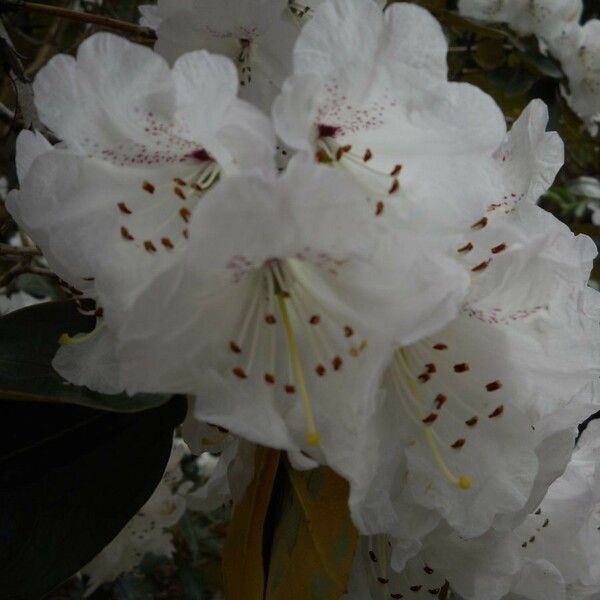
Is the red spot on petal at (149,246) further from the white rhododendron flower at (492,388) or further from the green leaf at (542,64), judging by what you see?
the green leaf at (542,64)

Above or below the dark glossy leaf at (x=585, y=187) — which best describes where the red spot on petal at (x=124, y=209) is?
above

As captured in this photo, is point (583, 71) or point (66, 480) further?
point (583, 71)

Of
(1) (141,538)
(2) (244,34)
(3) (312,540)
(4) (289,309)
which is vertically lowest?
(1) (141,538)

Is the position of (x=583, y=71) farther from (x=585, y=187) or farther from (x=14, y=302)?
(x=14, y=302)

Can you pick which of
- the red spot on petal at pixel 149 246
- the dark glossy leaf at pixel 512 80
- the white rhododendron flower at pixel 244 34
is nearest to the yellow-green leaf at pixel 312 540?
the red spot on petal at pixel 149 246

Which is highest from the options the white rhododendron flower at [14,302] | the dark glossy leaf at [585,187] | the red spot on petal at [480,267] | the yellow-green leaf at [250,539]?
the red spot on petal at [480,267]

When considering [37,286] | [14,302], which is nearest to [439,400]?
[14,302]

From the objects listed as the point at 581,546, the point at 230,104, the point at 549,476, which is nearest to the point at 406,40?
the point at 230,104
